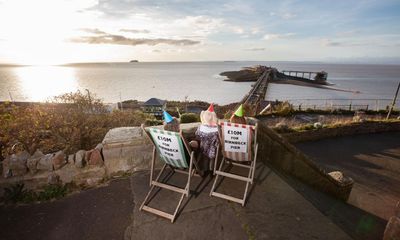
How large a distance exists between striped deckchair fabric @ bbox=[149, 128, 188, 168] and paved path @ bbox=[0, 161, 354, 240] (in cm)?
64

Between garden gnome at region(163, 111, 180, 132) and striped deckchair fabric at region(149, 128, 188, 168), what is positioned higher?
garden gnome at region(163, 111, 180, 132)

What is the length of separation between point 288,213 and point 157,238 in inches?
72.0

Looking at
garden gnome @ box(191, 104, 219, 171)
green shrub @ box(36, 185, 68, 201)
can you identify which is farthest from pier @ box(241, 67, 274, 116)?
green shrub @ box(36, 185, 68, 201)

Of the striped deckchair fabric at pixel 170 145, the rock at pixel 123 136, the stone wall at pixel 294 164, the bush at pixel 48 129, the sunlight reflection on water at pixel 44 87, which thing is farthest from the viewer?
the sunlight reflection on water at pixel 44 87

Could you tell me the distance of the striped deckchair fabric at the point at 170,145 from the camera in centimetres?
290

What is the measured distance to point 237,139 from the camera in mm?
3225

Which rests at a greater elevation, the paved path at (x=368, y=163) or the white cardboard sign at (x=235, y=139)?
the white cardboard sign at (x=235, y=139)

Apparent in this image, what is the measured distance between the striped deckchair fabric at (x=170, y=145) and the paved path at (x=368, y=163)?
5.28 metres

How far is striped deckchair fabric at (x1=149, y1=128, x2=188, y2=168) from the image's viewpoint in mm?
2904

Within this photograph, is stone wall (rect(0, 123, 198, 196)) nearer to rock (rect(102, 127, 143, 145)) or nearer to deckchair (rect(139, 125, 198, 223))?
rock (rect(102, 127, 143, 145))

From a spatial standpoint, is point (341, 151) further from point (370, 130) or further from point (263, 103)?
point (263, 103)

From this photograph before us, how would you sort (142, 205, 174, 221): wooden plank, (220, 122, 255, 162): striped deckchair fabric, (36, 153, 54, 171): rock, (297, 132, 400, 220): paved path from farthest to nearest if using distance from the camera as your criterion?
(297, 132, 400, 220): paved path → (36, 153, 54, 171): rock → (220, 122, 255, 162): striped deckchair fabric → (142, 205, 174, 221): wooden plank

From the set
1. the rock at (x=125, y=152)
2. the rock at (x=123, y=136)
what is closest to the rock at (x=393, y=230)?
the rock at (x=125, y=152)

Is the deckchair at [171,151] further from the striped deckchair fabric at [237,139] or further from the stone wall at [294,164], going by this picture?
the stone wall at [294,164]
